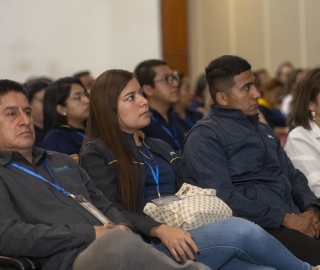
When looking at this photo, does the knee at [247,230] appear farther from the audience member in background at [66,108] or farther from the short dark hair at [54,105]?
the short dark hair at [54,105]

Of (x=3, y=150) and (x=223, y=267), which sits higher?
(x=3, y=150)

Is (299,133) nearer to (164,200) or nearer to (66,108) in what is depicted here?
(164,200)

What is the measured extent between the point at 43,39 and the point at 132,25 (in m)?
1.37

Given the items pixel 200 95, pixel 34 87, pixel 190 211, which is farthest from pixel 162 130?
pixel 200 95

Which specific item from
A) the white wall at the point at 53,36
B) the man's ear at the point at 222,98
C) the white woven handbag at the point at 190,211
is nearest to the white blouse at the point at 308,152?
the man's ear at the point at 222,98

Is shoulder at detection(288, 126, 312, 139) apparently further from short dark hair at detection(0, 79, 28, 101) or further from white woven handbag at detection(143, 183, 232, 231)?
short dark hair at detection(0, 79, 28, 101)

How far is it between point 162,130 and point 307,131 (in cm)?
135

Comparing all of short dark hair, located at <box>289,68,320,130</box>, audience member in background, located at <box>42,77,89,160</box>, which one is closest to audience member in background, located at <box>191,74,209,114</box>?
audience member in background, located at <box>42,77,89,160</box>

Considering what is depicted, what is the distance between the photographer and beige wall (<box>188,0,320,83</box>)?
9.40m

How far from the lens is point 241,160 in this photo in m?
3.66

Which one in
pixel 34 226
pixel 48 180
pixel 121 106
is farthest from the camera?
pixel 121 106

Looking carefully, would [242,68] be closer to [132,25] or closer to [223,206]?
[223,206]

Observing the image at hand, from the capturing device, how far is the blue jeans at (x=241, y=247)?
2.82 meters

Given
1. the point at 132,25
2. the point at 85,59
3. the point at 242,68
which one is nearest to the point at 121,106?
the point at 242,68
